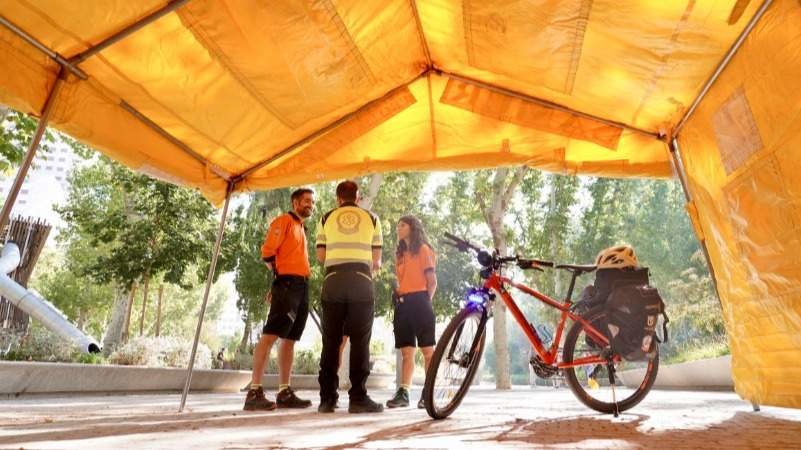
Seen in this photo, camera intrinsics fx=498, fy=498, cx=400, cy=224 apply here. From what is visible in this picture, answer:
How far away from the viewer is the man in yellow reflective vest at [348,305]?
14.1ft

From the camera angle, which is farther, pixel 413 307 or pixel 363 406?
pixel 413 307

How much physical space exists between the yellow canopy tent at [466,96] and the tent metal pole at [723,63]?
1 centimetres

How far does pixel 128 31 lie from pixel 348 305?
2612 millimetres

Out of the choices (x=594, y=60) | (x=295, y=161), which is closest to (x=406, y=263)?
(x=295, y=161)

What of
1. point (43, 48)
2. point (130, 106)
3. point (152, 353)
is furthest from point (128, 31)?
point (152, 353)

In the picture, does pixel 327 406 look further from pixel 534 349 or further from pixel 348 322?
pixel 534 349

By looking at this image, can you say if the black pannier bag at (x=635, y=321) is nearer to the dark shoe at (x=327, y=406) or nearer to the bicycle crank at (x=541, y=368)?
the bicycle crank at (x=541, y=368)

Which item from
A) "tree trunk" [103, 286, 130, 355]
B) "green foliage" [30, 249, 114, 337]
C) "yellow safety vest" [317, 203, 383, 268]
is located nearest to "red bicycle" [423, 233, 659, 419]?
"yellow safety vest" [317, 203, 383, 268]

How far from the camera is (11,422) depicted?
3316 mm

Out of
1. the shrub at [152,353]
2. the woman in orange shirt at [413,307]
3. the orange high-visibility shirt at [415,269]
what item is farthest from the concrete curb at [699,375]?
the shrub at [152,353]

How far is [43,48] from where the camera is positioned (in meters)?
2.96

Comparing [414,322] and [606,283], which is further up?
[606,283]

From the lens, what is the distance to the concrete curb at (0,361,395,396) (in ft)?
21.0

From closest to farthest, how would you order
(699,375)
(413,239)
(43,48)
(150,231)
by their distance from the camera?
(43,48), (413,239), (699,375), (150,231)
